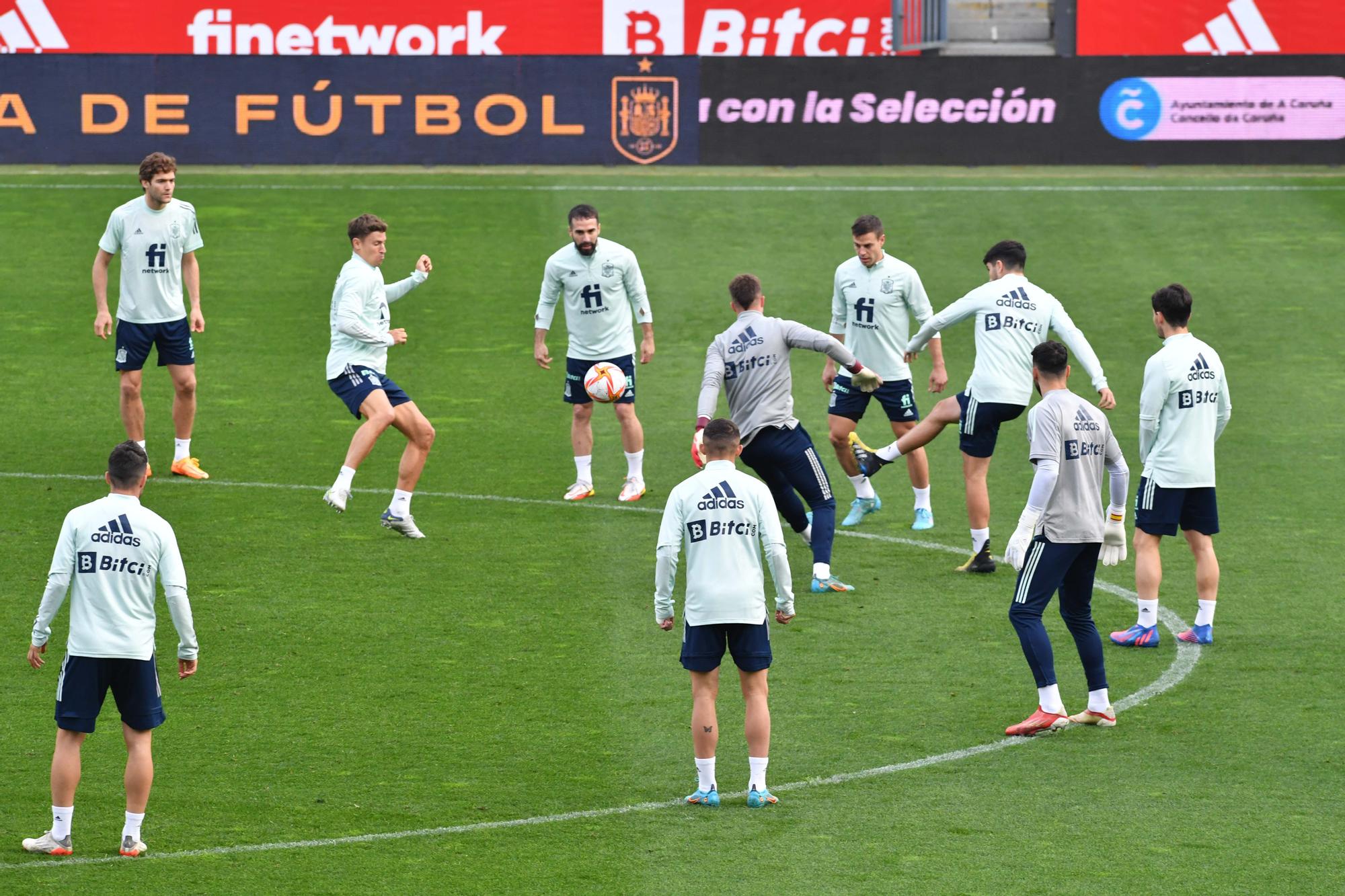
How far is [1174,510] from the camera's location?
1159 centimetres

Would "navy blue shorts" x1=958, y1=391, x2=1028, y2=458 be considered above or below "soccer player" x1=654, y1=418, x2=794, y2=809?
above

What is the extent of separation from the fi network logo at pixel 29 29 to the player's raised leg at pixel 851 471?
2482 cm

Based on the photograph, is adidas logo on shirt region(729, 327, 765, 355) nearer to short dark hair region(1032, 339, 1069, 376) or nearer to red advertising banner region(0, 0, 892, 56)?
short dark hair region(1032, 339, 1069, 376)

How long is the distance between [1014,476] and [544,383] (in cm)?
597

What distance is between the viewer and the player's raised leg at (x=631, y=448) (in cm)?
1595

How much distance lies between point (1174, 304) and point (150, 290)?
29.2ft

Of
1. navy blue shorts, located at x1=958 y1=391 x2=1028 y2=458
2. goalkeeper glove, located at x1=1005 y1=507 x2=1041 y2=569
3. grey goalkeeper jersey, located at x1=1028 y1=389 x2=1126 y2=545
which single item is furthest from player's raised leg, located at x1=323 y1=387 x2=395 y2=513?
goalkeeper glove, located at x1=1005 y1=507 x2=1041 y2=569

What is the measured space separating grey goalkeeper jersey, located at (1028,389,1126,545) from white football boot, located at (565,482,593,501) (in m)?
6.40

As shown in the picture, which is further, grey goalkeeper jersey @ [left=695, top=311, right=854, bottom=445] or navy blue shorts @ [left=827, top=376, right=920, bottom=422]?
navy blue shorts @ [left=827, top=376, right=920, bottom=422]

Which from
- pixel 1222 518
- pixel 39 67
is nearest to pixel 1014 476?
pixel 1222 518

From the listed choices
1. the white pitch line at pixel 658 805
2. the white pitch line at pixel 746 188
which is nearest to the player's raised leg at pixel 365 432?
the white pitch line at pixel 658 805

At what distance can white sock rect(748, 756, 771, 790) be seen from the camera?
29.4 ft

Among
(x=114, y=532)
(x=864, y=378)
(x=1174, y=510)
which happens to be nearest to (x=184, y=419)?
(x=864, y=378)

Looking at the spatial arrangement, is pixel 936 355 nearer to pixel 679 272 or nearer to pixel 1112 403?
pixel 1112 403
